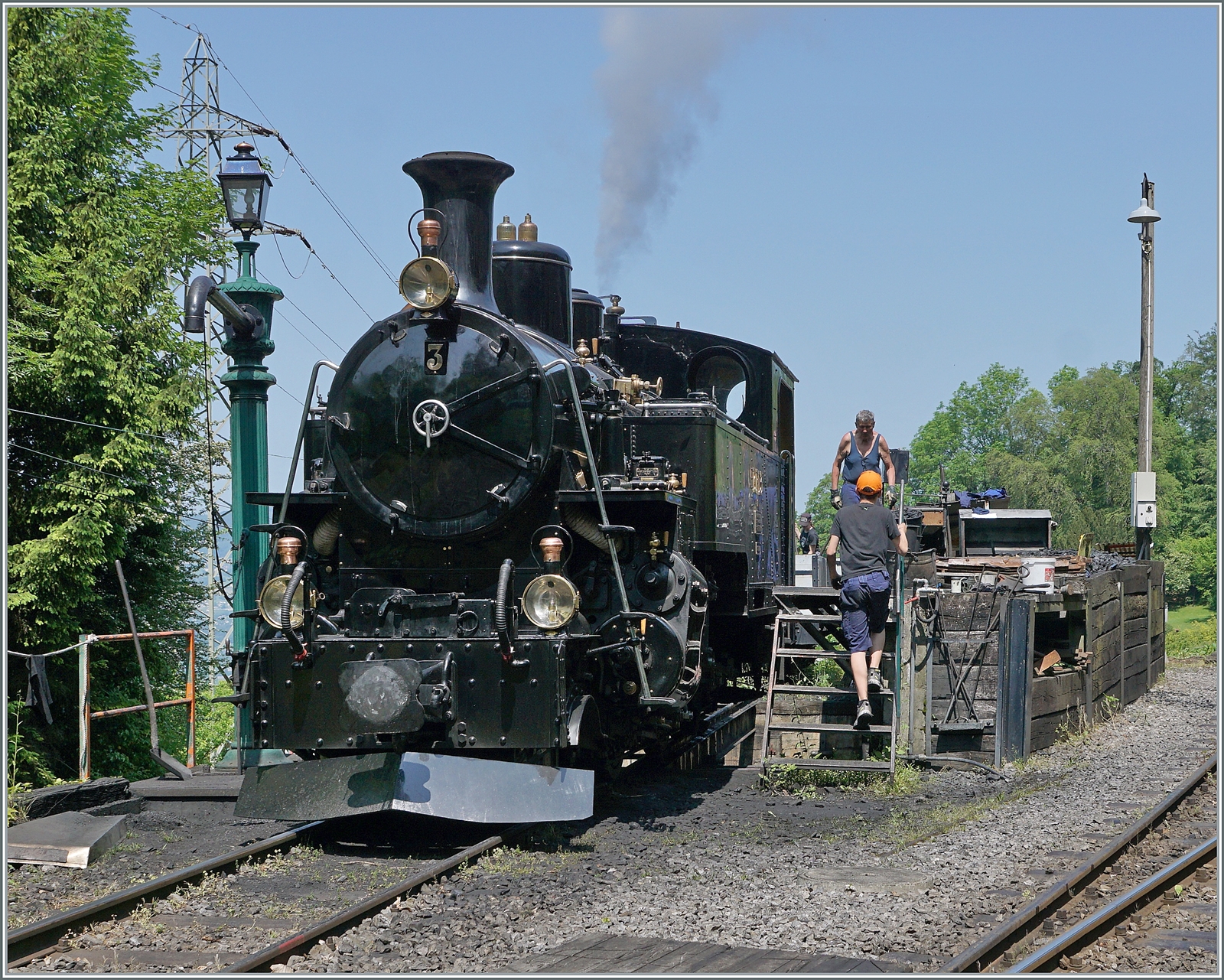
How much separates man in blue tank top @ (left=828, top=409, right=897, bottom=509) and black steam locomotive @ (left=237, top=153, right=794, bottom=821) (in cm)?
126

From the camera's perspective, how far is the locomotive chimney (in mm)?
7828

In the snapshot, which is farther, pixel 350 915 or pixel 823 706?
pixel 823 706

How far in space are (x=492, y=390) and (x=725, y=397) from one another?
404 centimetres

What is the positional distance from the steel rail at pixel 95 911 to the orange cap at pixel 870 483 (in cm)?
481

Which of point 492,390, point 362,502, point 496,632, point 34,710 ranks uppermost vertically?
point 492,390

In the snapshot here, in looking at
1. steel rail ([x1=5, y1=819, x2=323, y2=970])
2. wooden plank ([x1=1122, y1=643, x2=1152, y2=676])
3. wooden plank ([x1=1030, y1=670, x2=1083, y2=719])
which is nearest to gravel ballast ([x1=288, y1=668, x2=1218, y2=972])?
wooden plank ([x1=1030, y1=670, x2=1083, y2=719])

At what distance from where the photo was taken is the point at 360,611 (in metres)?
7.39

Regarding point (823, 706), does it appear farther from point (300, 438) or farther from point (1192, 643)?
point (1192, 643)

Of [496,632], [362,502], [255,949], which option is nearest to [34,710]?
[362,502]

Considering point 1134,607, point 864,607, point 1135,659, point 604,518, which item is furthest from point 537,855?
point 1134,607

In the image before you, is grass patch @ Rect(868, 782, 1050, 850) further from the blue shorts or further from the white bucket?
the white bucket

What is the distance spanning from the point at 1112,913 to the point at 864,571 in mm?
4030

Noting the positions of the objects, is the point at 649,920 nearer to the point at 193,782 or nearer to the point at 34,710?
the point at 193,782

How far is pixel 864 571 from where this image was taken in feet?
29.6
